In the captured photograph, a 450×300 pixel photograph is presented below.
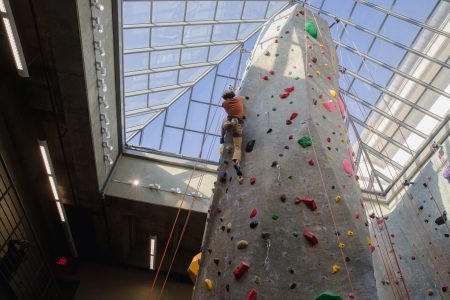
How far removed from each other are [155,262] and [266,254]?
38.8ft

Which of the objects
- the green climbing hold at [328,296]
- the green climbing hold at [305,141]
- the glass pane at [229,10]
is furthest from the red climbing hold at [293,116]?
the glass pane at [229,10]

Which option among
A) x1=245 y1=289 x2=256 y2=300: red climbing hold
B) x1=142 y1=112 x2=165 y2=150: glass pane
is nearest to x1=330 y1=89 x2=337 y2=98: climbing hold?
x1=245 y1=289 x2=256 y2=300: red climbing hold

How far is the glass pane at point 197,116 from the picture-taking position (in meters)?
15.0

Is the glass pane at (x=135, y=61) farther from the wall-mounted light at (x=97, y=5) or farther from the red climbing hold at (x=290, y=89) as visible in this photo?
the red climbing hold at (x=290, y=89)

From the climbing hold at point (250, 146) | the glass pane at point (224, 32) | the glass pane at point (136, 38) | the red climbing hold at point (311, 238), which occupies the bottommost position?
the red climbing hold at point (311, 238)

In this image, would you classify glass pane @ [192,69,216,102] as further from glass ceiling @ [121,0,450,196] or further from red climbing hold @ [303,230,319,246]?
red climbing hold @ [303,230,319,246]

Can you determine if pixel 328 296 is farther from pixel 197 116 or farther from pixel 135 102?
pixel 197 116

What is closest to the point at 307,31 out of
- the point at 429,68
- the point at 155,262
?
the point at 429,68

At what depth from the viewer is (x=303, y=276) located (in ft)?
13.2

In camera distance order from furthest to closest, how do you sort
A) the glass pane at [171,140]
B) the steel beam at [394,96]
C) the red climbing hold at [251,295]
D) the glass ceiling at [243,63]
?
the glass pane at [171,140] → the steel beam at [394,96] → the glass ceiling at [243,63] → the red climbing hold at [251,295]

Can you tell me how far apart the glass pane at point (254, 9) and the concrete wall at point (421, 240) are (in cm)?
679

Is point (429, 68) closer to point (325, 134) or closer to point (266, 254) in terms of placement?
point (325, 134)

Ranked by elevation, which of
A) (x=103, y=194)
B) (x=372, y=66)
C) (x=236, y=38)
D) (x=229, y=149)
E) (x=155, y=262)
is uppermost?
(x=372, y=66)

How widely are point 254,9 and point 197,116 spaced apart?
426 cm
